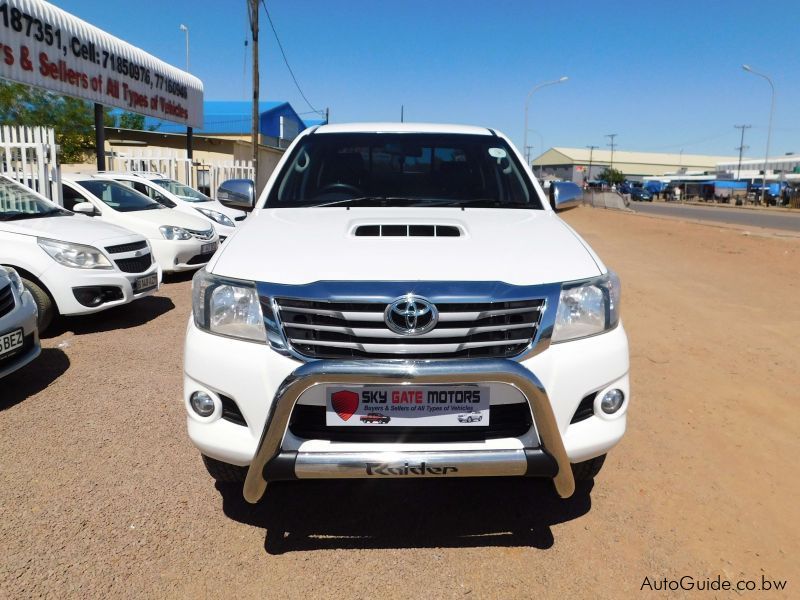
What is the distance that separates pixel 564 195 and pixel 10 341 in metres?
3.68

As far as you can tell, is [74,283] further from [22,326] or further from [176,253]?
[176,253]

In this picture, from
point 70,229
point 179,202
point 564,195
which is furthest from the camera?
point 179,202

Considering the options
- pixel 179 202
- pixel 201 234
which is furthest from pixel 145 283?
pixel 179 202

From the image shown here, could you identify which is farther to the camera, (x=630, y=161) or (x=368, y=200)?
(x=630, y=161)

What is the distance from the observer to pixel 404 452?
2.31 m

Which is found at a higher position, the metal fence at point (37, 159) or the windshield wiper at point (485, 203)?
the metal fence at point (37, 159)

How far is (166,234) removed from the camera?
8938 mm

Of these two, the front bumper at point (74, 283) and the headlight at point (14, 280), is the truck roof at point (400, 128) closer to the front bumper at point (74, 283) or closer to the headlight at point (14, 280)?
the headlight at point (14, 280)

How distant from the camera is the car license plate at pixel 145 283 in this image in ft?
21.4

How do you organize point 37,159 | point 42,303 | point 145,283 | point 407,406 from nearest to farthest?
1. point 407,406
2. point 42,303
3. point 145,283
4. point 37,159

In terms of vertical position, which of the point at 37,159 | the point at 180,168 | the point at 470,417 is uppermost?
the point at 180,168

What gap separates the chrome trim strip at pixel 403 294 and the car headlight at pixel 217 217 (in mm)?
9436

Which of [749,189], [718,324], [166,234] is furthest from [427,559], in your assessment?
[749,189]

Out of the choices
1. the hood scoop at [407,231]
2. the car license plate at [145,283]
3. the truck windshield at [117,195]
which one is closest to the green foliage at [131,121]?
the truck windshield at [117,195]
